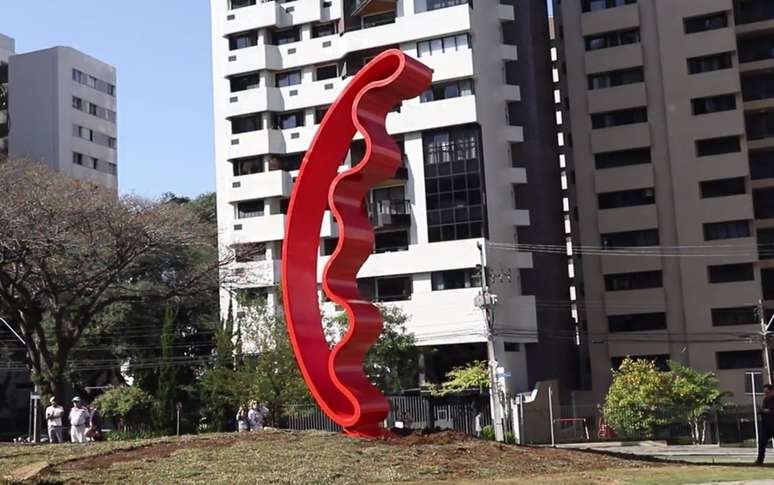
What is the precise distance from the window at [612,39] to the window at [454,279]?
20.2m

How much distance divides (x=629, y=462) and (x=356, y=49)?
43801 mm

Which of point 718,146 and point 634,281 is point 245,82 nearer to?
point 634,281

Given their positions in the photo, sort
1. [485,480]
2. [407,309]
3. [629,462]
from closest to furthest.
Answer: [485,480], [629,462], [407,309]

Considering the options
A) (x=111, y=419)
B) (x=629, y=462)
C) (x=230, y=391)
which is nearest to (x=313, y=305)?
(x=629, y=462)

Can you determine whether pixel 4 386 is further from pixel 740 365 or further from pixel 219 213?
pixel 740 365

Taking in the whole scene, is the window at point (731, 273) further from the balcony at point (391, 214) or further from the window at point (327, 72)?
A: the window at point (327, 72)

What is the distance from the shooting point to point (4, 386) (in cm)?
6669

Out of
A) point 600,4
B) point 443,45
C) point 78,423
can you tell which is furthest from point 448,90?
point 78,423

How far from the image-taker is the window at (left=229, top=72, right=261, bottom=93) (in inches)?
2530

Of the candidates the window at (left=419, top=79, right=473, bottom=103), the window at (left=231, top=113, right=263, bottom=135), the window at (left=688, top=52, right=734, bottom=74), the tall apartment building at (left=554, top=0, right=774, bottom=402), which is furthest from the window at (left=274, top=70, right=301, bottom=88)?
the window at (left=688, top=52, right=734, bottom=74)

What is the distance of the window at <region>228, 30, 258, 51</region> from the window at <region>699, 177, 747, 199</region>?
91.5 ft

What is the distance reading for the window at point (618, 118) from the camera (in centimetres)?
6662

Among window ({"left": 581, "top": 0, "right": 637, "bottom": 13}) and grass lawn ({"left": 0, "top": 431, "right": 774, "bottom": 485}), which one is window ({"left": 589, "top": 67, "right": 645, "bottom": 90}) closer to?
window ({"left": 581, "top": 0, "right": 637, "bottom": 13})

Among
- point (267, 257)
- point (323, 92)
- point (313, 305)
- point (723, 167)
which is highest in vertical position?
point (323, 92)
